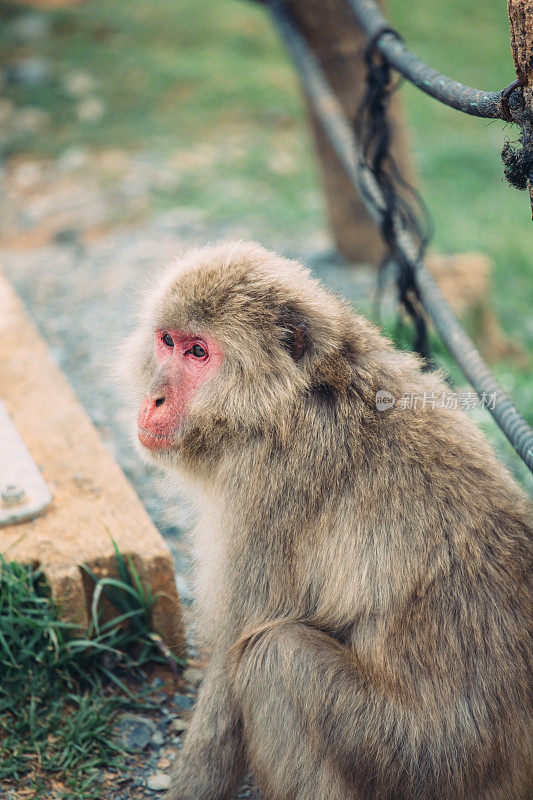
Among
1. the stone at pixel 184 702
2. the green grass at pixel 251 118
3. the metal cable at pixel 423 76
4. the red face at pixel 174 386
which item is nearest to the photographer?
the metal cable at pixel 423 76

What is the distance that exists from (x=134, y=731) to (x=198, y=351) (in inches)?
44.6

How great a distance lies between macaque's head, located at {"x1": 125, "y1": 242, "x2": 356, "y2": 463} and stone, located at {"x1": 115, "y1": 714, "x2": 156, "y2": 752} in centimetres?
85

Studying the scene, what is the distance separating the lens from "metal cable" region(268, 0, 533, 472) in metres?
2.46

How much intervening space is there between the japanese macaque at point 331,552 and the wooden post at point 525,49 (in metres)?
0.63

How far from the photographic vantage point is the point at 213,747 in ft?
6.78

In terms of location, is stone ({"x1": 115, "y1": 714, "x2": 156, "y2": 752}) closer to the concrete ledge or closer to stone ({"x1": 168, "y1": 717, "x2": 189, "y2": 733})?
stone ({"x1": 168, "y1": 717, "x2": 189, "y2": 733})

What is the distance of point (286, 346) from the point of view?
2.10 meters

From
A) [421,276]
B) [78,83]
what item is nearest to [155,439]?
[421,276]

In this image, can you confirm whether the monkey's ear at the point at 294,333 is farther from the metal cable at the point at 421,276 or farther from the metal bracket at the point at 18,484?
the metal bracket at the point at 18,484

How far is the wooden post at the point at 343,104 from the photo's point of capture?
187 inches

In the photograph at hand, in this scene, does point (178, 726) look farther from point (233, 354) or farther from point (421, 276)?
point (421, 276)

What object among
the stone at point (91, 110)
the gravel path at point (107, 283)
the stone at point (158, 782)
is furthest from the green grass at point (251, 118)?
the stone at point (158, 782)

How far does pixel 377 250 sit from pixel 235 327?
371 cm

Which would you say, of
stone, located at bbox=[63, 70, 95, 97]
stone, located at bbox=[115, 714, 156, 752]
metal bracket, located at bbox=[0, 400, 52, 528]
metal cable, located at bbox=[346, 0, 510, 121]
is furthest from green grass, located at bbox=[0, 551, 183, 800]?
stone, located at bbox=[63, 70, 95, 97]
